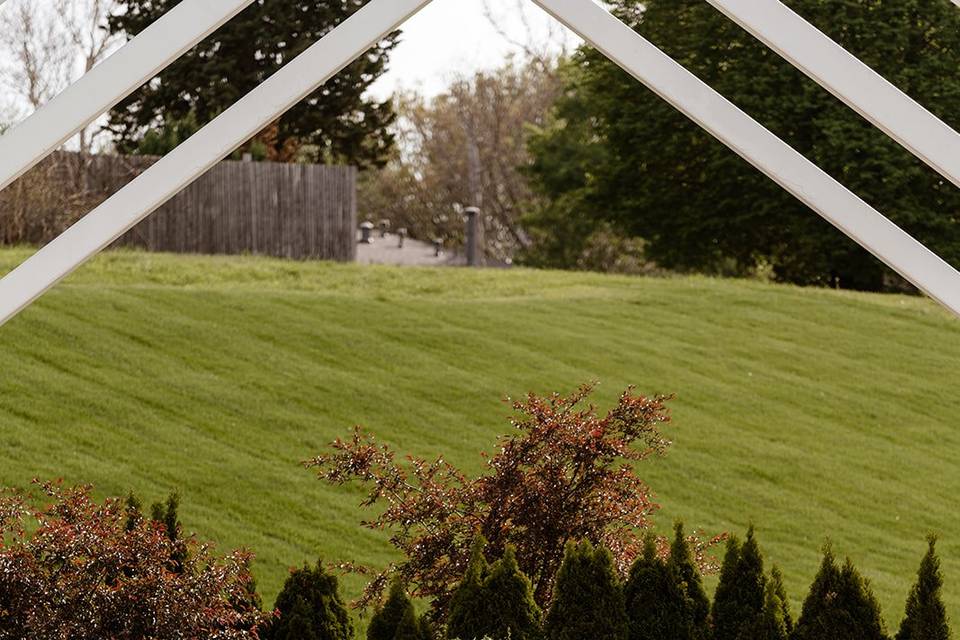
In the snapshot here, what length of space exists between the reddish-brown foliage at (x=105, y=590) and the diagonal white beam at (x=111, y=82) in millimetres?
1689

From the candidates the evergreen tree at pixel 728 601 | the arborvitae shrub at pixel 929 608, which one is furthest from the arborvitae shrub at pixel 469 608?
the arborvitae shrub at pixel 929 608

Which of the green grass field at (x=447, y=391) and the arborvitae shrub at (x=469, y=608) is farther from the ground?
the green grass field at (x=447, y=391)

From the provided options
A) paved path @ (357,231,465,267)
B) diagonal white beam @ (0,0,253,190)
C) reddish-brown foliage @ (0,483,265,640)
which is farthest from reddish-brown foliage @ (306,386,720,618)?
paved path @ (357,231,465,267)

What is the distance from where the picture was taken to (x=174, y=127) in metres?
21.1

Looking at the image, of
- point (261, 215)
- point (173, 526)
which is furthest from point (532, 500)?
point (261, 215)

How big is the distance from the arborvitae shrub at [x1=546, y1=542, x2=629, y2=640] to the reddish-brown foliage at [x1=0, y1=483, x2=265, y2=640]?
106 centimetres

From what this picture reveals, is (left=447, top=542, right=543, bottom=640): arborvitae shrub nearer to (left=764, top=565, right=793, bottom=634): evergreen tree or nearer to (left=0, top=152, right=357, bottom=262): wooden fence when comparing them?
(left=764, top=565, right=793, bottom=634): evergreen tree

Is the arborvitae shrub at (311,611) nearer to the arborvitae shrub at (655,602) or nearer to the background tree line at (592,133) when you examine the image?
the arborvitae shrub at (655,602)

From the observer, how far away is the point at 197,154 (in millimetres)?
3031

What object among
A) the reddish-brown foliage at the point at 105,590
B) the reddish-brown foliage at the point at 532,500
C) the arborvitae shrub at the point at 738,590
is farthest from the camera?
the reddish-brown foliage at the point at 532,500

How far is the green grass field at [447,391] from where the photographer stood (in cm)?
903

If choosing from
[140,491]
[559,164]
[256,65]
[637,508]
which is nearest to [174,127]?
[256,65]

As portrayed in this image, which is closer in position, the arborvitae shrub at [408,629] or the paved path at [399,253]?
the arborvitae shrub at [408,629]

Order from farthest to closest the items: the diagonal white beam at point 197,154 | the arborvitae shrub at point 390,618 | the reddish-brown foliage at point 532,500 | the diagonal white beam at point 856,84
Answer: the reddish-brown foliage at point 532,500, the arborvitae shrub at point 390,618, the diagonal white beam at point 197,154, the diagonal white beam at point 856,84
